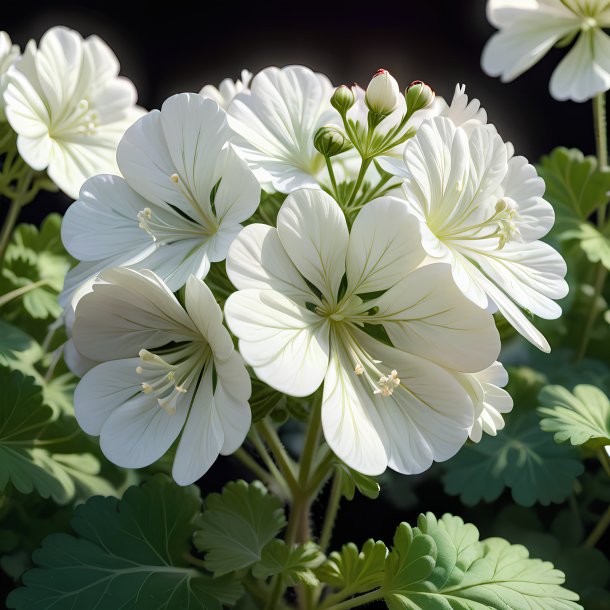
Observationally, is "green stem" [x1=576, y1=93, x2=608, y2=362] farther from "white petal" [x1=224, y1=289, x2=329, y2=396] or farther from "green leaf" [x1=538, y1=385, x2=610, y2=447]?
"white petal" [x1=224, y1=289, x2=329, y2=396]

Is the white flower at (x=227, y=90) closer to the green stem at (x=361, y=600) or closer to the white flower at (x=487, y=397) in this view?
the white flower at (x=487, y=397)

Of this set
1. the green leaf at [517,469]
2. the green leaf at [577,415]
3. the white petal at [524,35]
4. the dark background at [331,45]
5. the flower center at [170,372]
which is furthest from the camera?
the dark background at [331,45]

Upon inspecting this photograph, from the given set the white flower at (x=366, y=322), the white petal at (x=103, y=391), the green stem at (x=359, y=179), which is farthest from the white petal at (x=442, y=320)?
the white petal at (x=103, y=391)

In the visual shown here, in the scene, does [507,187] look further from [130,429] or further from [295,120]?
[130,429]

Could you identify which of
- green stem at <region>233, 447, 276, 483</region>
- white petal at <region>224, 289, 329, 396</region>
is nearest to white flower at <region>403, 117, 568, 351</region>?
white petal at <region>224, 289, 329, 396</region>

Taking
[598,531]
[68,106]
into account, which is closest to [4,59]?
[68,106]

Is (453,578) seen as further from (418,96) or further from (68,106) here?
(68,106)
